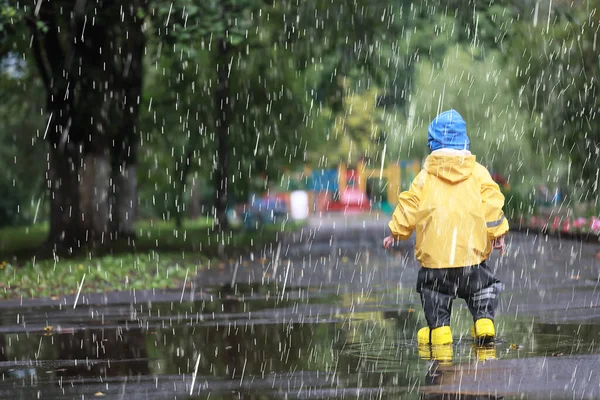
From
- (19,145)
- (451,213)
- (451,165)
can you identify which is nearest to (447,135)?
(451,165)

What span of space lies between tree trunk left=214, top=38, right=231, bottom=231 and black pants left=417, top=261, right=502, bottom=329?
21.7 m

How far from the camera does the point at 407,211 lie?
8930mm

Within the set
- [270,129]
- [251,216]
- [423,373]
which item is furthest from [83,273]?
[251,216]

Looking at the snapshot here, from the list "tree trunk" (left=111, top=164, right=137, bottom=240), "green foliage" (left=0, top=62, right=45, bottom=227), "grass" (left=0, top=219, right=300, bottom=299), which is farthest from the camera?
"green foliage" (left=0, top=62, right=45, bottom=227)

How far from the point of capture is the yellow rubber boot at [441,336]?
8.77 m

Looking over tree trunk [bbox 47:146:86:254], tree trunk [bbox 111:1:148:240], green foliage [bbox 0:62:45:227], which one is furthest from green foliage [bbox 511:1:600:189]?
green foliage [bbox 0:62:45:227]

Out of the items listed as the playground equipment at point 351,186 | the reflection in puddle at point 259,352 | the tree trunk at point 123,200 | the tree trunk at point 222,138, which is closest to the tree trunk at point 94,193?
the tree trunk at point 123,200

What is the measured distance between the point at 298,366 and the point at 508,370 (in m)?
1.35

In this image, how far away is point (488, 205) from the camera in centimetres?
891

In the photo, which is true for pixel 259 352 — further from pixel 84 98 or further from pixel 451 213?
pixel 84 98

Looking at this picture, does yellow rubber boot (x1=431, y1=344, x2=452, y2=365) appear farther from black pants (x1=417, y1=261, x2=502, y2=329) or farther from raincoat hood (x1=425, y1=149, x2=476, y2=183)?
raincoat hood (x1=425, y1=149, x2=476, y2=183)

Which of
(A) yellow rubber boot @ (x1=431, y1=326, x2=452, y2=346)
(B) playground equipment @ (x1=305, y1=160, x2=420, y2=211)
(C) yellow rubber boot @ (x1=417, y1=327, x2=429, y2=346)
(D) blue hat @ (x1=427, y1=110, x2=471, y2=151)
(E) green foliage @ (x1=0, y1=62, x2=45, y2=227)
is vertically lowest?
(B) playground equipment @ (x1=305, y1=160, x2=420, y2=211)

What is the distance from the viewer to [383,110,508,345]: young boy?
8.82 m

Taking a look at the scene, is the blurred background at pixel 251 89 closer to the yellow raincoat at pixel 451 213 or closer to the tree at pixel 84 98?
the tree at pixel 84 98
